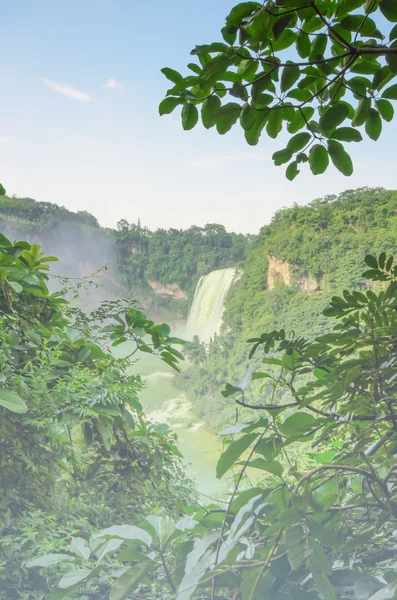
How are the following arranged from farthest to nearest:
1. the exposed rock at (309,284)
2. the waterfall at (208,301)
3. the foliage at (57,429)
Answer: the exposed rock at (309,284) < the waterfall at (208,301) < the foliage at (57,429)

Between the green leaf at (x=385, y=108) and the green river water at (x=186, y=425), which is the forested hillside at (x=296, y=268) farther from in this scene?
the green leaf at (x=385, y=108)

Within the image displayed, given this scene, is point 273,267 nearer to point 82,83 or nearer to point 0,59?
point 82,83

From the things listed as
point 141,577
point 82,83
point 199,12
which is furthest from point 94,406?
point 82,83

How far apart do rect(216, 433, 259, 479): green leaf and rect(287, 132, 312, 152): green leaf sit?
286 millimetres

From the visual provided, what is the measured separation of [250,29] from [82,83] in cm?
131

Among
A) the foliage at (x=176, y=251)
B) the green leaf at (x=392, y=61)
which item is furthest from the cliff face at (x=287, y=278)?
the green leaf at (x=392, y=61)

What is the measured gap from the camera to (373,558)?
55cm

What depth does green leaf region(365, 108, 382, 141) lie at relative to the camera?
37 centimetres

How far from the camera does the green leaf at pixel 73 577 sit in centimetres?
56

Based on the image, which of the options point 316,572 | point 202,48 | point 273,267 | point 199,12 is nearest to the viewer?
point 202,48

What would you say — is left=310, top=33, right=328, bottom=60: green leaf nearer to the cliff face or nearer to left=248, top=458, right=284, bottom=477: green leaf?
left=248, top=458, right=284, bottom=477: green leaf

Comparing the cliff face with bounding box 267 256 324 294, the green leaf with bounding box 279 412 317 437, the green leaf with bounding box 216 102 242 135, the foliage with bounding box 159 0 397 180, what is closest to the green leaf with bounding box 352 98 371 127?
the foliage with bounding box 159 0 397 180

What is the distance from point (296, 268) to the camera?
2.72 metres

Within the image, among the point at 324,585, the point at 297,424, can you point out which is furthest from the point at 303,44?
the point at 324,585
